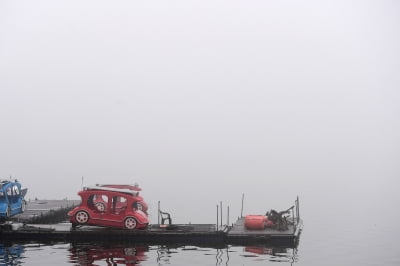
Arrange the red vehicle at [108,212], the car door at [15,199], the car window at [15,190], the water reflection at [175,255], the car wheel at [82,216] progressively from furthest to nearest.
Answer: the car window at [15,190] → the car door at [15,199] → the car wheel at [82,216] → the red vehicle at [108,212] → the water reflection at [175,255]

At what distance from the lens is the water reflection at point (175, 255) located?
32500 millimetres

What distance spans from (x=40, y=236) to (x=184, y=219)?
31.1 meters

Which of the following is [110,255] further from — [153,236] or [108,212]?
[108,212]

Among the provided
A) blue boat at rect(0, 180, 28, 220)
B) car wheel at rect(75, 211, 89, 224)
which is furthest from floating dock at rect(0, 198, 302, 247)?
blue boat at rect(0, 180, 28, 220)

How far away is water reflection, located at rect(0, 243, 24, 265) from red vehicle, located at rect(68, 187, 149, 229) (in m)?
3.95

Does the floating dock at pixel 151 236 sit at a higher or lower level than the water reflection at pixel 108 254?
higher

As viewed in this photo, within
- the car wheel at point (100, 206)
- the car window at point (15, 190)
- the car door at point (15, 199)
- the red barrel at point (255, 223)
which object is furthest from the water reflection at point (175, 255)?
the car window at point (15, 190)

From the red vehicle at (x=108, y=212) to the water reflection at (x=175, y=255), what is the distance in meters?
1.49

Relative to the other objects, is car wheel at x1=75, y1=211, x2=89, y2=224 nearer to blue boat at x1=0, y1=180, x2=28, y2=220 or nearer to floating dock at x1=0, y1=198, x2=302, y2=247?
floating dock at x1=0, y1=198, x2=302, y2=247

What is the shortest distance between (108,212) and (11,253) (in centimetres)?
645

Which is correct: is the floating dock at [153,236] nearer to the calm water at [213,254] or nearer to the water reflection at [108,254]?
the calm water at [213,254]

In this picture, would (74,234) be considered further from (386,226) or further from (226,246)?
(386,226)

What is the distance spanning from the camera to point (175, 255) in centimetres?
3412

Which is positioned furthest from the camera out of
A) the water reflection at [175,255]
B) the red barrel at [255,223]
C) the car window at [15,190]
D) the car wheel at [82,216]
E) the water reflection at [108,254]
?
the car window at [15,190]
